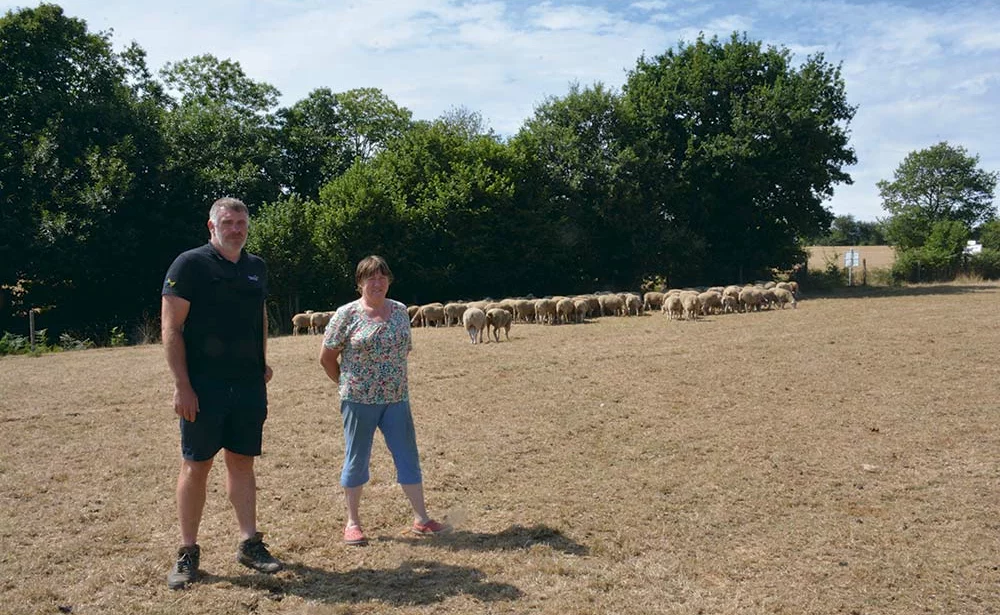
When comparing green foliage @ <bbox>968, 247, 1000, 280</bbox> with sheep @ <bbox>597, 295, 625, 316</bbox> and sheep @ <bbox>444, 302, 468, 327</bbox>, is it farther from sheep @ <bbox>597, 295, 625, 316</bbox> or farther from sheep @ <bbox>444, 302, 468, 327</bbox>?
sheep @ <bbox>444, 302, 468, 327</bbox>

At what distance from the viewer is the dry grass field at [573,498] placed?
4.68 m

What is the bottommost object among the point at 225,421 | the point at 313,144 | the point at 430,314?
the point at 225,421

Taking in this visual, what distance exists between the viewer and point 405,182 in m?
33.5

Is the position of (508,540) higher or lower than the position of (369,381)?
lower

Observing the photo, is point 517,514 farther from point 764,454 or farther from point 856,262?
point 856,262

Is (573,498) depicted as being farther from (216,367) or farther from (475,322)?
(475,322)

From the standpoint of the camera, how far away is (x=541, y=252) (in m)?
34.5

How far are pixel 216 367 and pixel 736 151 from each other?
34.5 m

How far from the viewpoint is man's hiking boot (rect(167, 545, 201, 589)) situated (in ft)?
15.5

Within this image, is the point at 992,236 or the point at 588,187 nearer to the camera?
the point at 588,187

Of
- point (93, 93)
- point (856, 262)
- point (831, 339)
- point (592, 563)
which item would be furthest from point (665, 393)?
point (856, 262)

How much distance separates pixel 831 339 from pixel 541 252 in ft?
61.5

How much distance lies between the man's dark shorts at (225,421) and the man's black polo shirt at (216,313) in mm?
80

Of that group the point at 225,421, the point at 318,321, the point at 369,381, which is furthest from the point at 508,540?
the point at 318,321
